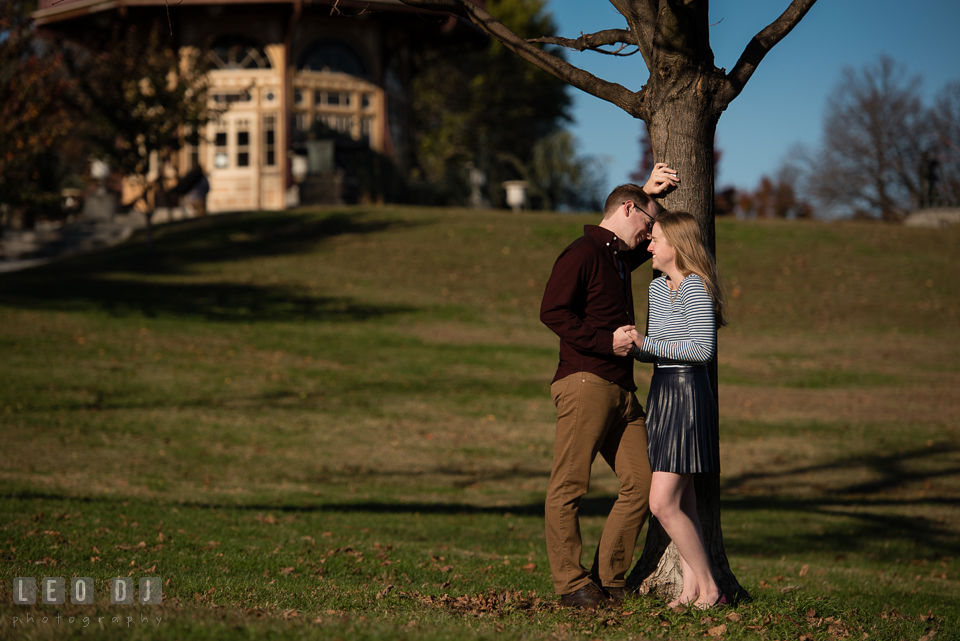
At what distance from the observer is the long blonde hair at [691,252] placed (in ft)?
13.7

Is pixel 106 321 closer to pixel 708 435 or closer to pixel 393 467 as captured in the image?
pixel 393 467

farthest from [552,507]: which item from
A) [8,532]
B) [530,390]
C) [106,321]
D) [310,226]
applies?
[310,226]

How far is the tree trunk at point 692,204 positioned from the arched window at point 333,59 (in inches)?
1194

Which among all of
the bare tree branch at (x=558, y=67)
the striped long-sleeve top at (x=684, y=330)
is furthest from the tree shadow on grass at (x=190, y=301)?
the striped long-sleeve top at (x=684, y=330)

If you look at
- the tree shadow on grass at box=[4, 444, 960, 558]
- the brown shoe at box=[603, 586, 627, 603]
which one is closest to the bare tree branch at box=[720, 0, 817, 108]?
the brown shoe at box=[603, 586, 627, 603]

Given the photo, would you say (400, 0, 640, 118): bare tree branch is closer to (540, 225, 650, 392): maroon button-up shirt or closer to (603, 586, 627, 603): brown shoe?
(540, 225, 650, 392): maroon button-up shirt

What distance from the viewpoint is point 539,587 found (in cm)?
521

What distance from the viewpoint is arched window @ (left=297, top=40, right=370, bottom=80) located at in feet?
107

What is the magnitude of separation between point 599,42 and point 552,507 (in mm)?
2826

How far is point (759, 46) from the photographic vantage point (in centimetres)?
473

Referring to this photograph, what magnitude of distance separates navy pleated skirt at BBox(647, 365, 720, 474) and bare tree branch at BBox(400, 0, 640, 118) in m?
1.67

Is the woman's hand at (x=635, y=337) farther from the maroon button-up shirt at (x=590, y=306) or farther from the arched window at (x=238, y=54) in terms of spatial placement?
the arched window at (x=238, y=54)

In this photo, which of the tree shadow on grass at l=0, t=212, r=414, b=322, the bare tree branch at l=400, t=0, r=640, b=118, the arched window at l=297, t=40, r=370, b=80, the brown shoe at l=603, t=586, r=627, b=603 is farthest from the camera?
the arched window at l=297, t=40, r=370, b=80

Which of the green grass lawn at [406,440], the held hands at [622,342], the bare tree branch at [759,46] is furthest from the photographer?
the bare tree branch at [759,46]
